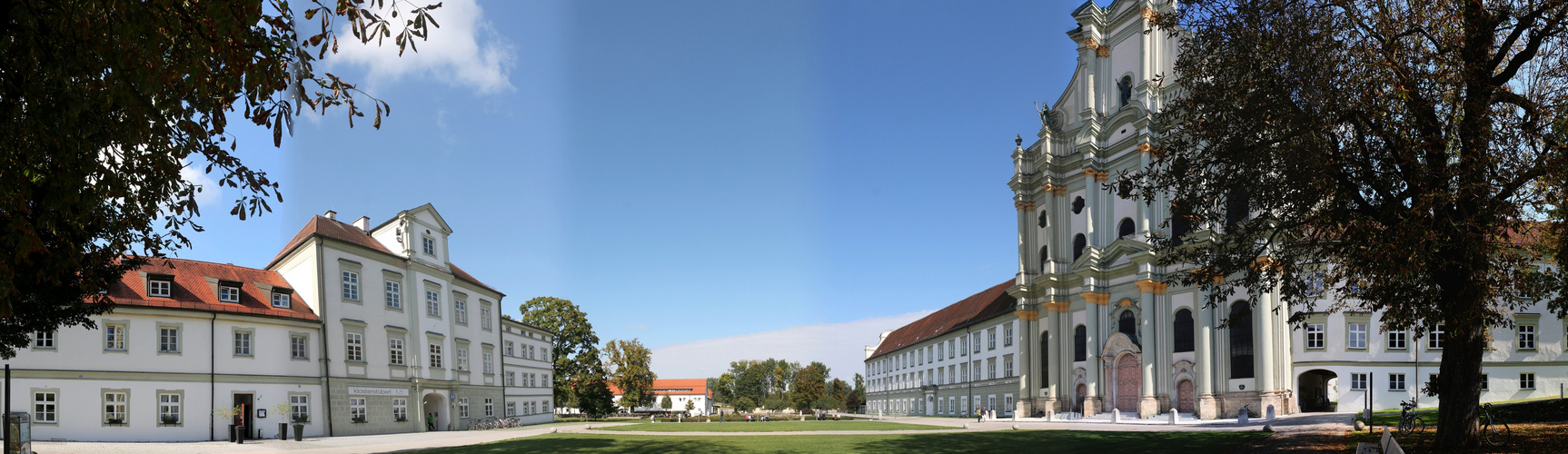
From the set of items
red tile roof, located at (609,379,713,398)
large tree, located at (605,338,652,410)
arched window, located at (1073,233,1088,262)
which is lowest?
red tile roof, located at (609,379,713,398)

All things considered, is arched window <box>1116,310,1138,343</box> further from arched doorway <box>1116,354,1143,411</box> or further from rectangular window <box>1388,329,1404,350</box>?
rectangular window <box>1388,329,1404,350</box>

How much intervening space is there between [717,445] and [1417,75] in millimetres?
16140

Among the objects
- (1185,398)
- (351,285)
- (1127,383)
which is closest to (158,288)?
(351,285)

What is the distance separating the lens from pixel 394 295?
127 ft

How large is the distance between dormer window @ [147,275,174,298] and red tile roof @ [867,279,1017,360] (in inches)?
1682

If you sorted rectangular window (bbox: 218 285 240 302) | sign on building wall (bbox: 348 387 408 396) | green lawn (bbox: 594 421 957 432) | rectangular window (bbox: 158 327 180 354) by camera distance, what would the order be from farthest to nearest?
1. sign on building wall (bbox: 348 387 408 396)
2. green lawn (bbox: 594 421 957 432)
3. rectangular window (bbox: 218 285 240 302)
4. rectangular window (bbox: 158 327 180 354)

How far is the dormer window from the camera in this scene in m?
31.1

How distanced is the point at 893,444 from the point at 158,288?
82.9 feet

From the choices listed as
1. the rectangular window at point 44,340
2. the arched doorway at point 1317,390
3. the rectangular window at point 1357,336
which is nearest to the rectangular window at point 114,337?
the rectangular window at point 44,340

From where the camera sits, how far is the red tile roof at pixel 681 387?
15100 cm

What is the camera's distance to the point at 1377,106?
13219 mm

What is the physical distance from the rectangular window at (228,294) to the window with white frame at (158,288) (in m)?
1.52

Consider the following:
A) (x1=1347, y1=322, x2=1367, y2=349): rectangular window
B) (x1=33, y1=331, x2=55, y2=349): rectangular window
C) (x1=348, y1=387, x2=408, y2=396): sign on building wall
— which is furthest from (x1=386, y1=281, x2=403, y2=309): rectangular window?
(x1=1347, y1=322, x2=1367, y2=349): rectangular window

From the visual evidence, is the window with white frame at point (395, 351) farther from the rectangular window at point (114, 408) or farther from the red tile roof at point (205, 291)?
the rectangular window at point (114, 408)
